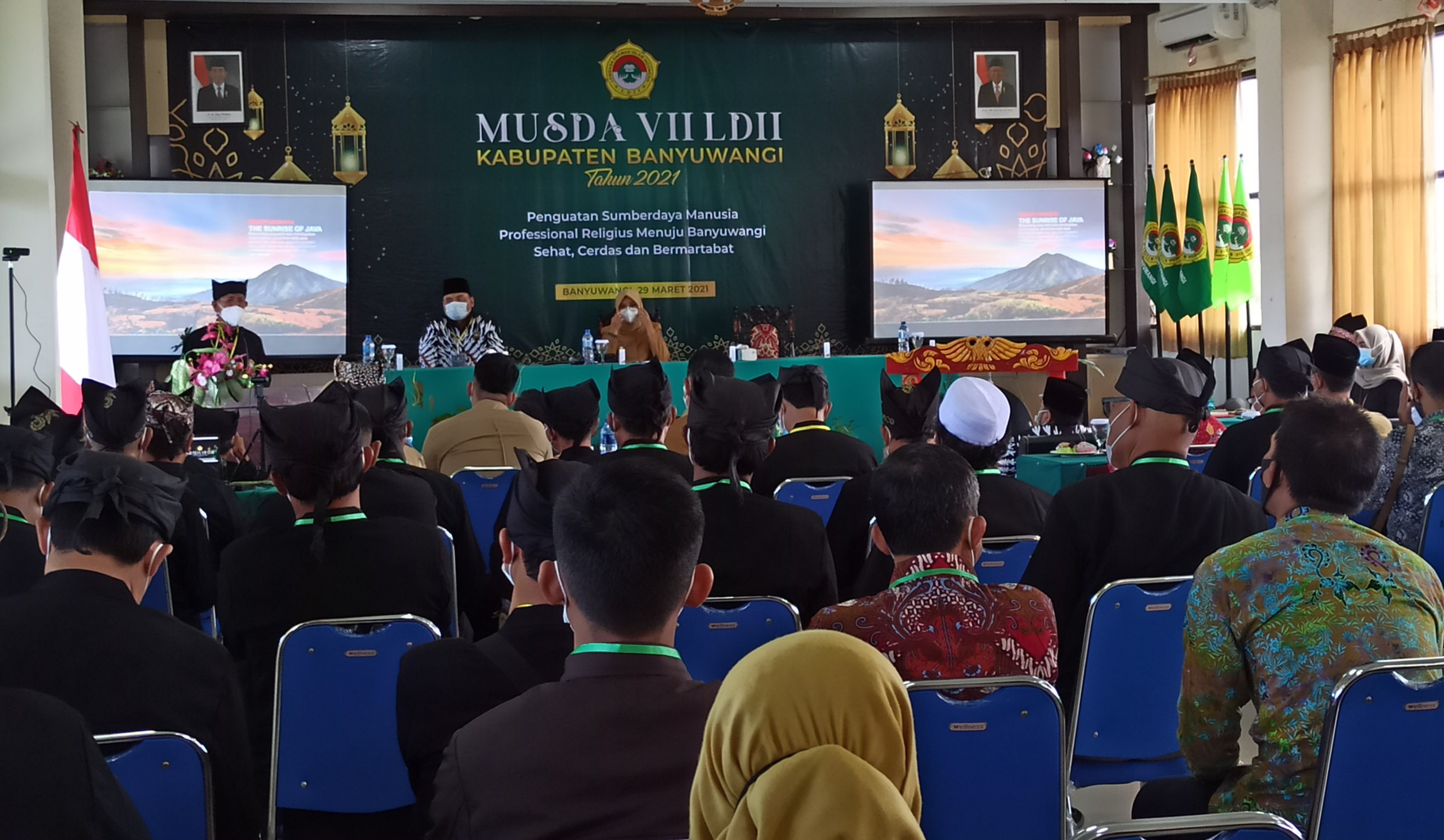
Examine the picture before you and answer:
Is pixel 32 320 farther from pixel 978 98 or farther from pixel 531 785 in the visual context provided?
pixel 531 785

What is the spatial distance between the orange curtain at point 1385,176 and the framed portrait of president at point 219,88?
28.1 ft

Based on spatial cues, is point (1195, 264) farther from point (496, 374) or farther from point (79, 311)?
point (79, 311)

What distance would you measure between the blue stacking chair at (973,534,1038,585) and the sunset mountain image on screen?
25.1 feet

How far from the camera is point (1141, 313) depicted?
1135 cm

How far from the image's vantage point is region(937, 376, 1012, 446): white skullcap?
3527mm

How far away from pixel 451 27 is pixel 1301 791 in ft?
32.5

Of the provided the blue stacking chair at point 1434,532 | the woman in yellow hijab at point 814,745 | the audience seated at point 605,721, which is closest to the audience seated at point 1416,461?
the blue stacking chair at point 1434,532

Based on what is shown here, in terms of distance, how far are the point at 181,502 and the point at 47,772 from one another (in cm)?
186

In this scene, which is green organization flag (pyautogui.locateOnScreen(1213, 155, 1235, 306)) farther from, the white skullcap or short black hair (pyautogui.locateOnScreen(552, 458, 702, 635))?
short black hair (pyautogui.locateOnScreen(552, 458, 702, 635))

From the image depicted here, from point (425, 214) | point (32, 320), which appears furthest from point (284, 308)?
point (32, 320)

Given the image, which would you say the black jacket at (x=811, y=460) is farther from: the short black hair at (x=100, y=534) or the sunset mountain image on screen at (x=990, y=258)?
the sunset mountain image on screen at (x=990, y=258)

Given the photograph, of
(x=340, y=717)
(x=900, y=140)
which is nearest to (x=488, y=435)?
(x=340, y=717)

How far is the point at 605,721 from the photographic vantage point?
4.56 ft

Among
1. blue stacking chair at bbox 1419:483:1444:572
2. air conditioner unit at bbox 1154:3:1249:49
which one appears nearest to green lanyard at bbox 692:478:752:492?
blue stacking chair at bbox 1419:483:1444:572
